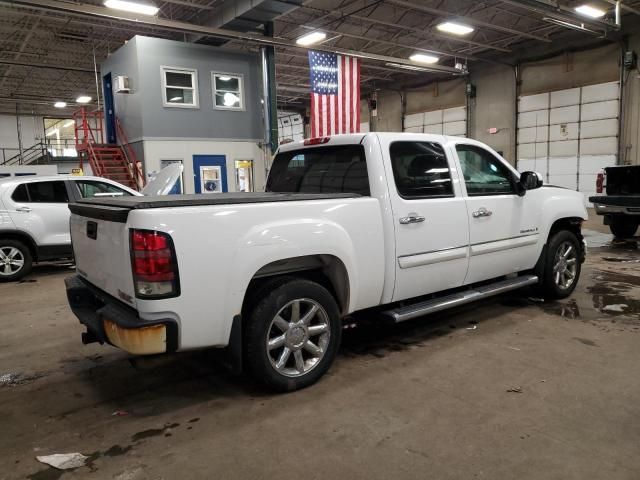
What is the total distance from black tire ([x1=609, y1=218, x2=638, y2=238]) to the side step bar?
673 cm

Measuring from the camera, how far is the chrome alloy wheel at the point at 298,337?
3.20 meters

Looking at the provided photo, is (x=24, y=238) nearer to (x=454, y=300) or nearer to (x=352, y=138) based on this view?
(x=352, y=138)

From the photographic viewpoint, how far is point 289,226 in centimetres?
307

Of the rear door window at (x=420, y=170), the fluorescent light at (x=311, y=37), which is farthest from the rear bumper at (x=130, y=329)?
the fluorescent light at (x=311, y=37)

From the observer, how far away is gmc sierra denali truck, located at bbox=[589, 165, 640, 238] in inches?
372

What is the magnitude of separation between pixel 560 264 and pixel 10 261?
25.9 feet

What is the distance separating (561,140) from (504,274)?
15.9 m

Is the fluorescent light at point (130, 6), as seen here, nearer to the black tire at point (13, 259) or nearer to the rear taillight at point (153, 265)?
the black tire at point (13, 259)

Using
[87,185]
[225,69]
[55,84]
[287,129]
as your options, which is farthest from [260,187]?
[287,129]

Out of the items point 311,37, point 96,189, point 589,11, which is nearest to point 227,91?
point 311,37

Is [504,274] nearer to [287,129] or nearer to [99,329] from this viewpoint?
[99,329]

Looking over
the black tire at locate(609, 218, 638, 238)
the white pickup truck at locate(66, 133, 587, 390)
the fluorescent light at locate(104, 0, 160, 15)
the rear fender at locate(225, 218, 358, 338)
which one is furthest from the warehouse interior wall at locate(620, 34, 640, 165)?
the rear fender at locate(225, 218, 358, 338)

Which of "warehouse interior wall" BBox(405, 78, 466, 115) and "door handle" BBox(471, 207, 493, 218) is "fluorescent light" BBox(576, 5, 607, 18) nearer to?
"warehouse interior wall" BBox(405, 78, 466, 115)

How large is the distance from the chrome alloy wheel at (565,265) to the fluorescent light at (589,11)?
10397 mm
